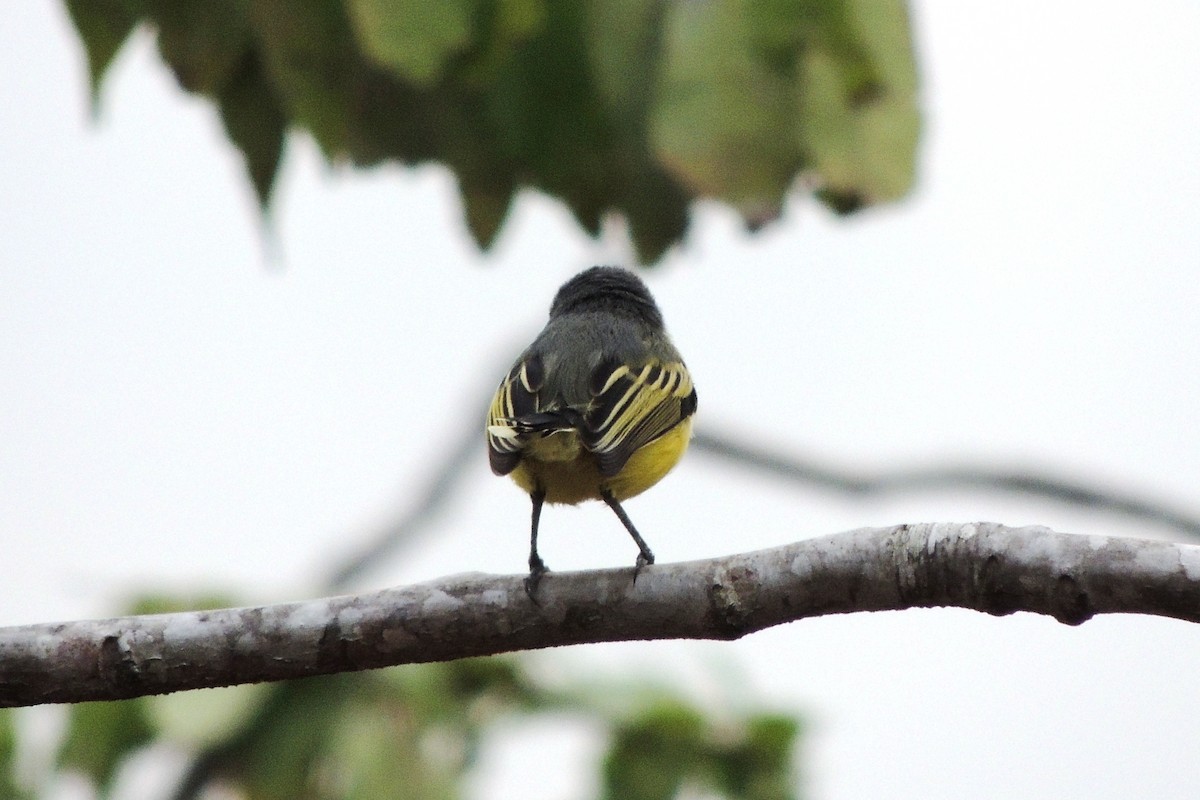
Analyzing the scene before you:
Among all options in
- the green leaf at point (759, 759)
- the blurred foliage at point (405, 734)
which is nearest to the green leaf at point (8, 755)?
the blurred foliage at point (405, 734)

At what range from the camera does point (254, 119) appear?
4137mm

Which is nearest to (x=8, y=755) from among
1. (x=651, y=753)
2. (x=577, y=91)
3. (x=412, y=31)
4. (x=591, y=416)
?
(x=651, y=753)

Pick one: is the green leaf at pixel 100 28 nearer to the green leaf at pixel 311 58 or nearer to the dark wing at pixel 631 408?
the green leaf at pixel 311 58

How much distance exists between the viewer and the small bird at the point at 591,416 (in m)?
3.95

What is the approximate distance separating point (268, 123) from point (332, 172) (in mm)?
277

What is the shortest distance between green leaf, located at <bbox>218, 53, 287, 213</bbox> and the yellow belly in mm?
1180

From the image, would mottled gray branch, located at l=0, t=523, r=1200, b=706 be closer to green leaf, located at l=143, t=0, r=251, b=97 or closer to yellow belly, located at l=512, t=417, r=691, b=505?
yellow belly, located at l=512, t=417, r=691, b=505

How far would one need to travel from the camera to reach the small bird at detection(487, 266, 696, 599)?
13.0 feet

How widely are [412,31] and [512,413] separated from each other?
140 cm

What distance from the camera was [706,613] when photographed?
2.86 metres

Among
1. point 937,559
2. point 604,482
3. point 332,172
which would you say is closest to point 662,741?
point 604,482

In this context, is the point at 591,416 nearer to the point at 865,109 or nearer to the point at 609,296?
the point at 865,109

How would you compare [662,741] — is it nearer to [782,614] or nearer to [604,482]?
[604,482]

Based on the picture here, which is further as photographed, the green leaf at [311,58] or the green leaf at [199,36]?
the green leaf at [199,36]
